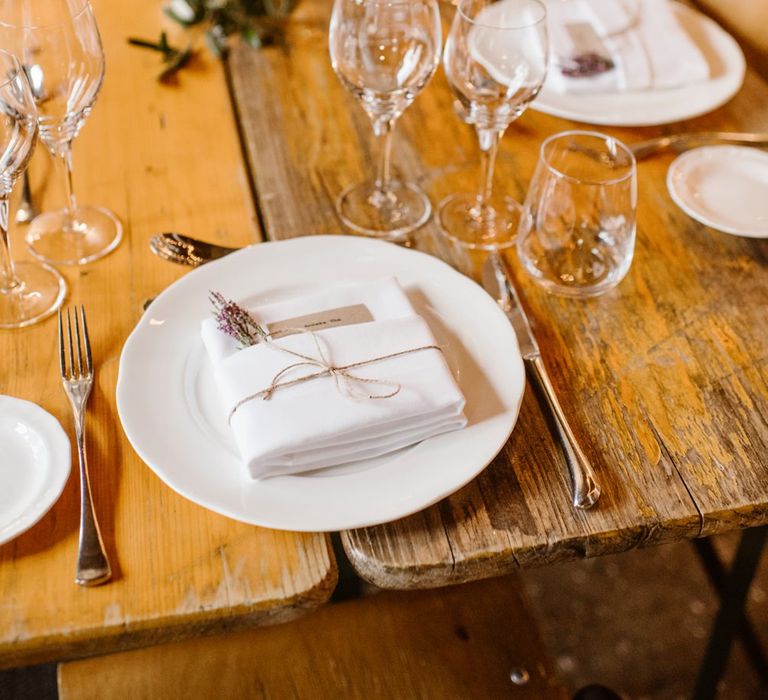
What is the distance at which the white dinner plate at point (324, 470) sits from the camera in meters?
0.61

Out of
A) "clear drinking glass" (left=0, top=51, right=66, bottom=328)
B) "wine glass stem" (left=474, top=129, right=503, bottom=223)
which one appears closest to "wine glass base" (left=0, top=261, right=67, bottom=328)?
"clear drinking glass" (left=0, top=51, right=66, bottom=328)

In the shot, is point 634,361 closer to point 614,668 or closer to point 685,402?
point 685,402

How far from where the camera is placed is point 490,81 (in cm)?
88

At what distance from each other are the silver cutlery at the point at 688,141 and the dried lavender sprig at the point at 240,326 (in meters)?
0.57

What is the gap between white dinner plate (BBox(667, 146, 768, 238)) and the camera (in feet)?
3.11

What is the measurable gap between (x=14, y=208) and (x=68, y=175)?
11 centimetres

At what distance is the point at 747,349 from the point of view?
0.82 metres

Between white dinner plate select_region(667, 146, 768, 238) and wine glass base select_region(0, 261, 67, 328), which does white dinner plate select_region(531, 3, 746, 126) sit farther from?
wine glass base select_region(0, 261, 67, 328)

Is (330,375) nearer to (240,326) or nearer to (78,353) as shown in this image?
(240,326)

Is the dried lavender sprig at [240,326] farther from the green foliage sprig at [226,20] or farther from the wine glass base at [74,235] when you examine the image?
the green foliage sprig at [226,20]

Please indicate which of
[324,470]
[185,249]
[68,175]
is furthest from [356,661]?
[68,175]

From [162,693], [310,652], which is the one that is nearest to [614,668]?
[310,652]

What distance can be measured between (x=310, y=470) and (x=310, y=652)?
0.31m

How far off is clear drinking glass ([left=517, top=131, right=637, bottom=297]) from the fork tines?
436 millimetres
